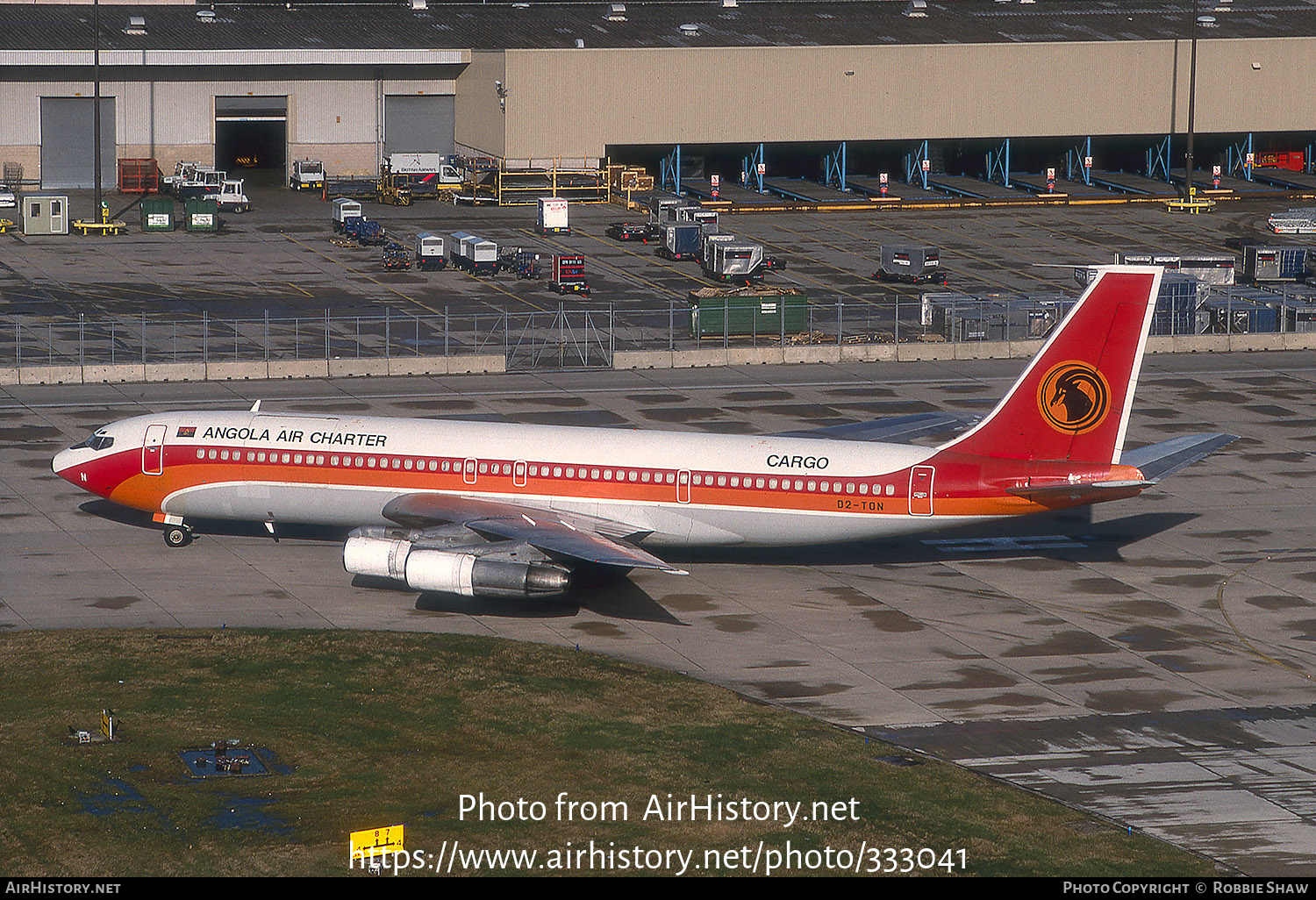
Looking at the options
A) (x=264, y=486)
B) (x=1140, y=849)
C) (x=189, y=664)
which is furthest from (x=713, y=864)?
(x=264, y=486)

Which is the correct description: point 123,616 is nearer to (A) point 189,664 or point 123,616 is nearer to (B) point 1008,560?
(A) point 189,664

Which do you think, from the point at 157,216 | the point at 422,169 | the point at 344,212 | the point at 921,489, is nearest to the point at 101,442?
the point at 921,489

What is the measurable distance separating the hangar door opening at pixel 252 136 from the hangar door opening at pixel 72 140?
819 cm

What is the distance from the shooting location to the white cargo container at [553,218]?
117188 millimetres

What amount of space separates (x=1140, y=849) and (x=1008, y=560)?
20.7 meters

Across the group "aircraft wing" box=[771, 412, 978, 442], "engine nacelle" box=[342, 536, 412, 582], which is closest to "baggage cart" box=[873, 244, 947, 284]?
"aircraft wing" box=[771, 412, 978, 442]

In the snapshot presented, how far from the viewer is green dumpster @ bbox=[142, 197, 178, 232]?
118 m

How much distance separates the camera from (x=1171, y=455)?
163 ft

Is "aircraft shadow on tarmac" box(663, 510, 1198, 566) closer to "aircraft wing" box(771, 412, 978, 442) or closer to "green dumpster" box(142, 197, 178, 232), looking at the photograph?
"aircraft wing" box(771, 412, 978, 442)

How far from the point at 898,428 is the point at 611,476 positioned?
1111 centimetres

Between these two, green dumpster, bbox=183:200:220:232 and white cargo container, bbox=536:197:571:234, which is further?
green dumpster, bbox=183:200:220:232

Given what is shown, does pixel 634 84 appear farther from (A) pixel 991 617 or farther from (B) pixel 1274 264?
(A) pixel 991 617

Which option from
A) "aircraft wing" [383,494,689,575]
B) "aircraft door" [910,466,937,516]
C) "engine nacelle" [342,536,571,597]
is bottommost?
"engine nacelle" [342,536,571,597]

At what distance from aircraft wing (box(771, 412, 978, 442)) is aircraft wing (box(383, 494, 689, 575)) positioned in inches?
357
